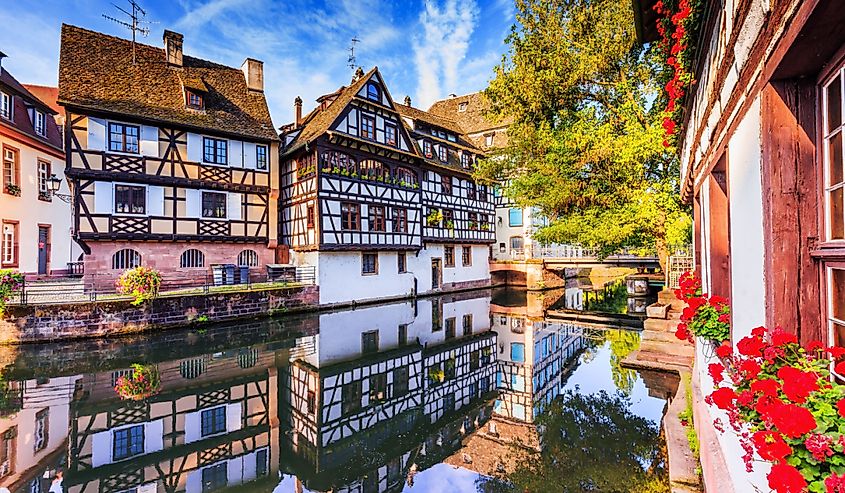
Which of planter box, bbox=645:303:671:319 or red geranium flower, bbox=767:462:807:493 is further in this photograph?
planter box, bbox=645:303:671:319

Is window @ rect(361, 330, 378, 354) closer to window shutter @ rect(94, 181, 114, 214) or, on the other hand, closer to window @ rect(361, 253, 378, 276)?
window @ rect(361, 253, 378, 276)

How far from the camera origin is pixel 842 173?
5.84 feet

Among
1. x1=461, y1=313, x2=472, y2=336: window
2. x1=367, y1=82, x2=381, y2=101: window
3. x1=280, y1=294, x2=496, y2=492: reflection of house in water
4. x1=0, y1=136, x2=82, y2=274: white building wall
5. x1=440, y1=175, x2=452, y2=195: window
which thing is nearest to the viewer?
x1=280, y1=294, x2=496, y2=492: reflection of house in water

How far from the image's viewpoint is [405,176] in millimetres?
23406

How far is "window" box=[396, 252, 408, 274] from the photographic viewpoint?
23.4 metres

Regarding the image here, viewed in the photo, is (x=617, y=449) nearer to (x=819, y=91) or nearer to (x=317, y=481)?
(x=317, y=481)

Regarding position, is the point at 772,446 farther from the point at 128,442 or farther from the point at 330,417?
the point at 128,442

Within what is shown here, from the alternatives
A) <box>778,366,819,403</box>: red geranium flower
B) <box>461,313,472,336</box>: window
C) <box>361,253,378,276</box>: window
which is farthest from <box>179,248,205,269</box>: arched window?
<box>778,366,819,403</box>: red geranium flower

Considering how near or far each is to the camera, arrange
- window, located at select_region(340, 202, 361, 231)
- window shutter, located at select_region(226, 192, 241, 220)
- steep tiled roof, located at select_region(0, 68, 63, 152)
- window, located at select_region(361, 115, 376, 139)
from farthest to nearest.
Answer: window, located at select_region(361, 115, 376, 139) < window, located at select_region(340, 202, 361, 231) < window shutter, located at select_region(226, 192, 241, 220) < steep tiled roof, located at select_region(0, 68, 63, 152)

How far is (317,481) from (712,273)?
525 centimetres

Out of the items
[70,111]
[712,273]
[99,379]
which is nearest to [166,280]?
[70,111]

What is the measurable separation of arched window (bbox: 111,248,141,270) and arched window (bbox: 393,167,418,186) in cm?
1190

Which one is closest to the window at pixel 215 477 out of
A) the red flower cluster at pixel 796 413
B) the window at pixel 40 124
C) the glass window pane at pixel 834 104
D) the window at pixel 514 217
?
the red flower cluster at pixel 796 413

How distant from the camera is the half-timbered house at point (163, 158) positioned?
16.0 m
